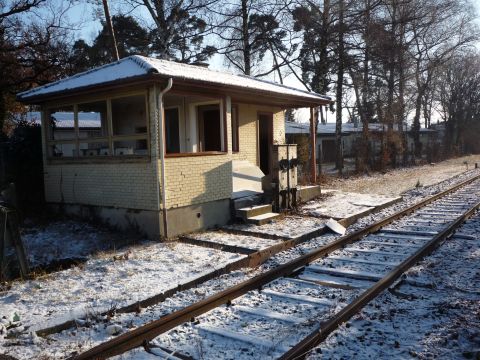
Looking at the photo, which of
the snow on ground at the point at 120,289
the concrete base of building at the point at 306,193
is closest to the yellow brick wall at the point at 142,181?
the snow on ground at the point at 120,289

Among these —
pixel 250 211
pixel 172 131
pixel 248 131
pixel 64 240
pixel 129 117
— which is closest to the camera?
pixel 64 240

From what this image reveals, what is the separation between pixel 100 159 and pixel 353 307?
7.03m

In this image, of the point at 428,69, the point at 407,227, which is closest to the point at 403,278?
the point at 407,227

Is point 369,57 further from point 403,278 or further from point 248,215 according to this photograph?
point 403,278

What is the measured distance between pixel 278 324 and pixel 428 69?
35.6 meters

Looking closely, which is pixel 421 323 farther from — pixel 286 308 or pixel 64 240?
pixel 64 240

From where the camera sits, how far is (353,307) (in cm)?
471

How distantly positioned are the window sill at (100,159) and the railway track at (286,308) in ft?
13.8

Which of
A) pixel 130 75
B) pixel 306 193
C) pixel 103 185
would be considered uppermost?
pixel 130 75

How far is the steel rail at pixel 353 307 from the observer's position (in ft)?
12.6

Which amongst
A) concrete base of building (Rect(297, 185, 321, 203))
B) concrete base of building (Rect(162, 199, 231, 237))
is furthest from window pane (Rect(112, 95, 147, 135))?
concrete base of building (Rect(297, 185, 321, 203))

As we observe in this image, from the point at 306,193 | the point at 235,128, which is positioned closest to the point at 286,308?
the point at 306,193

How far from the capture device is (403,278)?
19.2ft

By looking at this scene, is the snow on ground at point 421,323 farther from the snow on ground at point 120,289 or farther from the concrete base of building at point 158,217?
the concrete base of building at point 158,217
